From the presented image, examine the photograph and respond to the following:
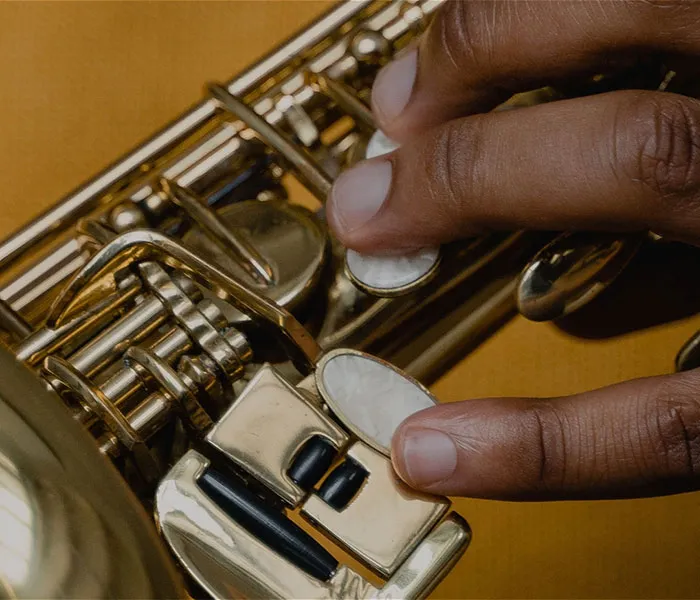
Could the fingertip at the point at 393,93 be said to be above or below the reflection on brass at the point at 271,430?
above

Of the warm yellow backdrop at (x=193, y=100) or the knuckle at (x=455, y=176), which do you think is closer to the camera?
the knuckle at (x=455, y=176)

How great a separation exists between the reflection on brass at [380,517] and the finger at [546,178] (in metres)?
0.13

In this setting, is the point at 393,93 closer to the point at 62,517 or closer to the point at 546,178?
the point at 546,178

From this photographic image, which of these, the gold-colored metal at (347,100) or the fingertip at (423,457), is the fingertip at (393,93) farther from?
the fingertip at (423,457)

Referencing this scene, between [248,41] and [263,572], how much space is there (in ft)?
1.70

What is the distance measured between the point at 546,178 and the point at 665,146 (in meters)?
0.07

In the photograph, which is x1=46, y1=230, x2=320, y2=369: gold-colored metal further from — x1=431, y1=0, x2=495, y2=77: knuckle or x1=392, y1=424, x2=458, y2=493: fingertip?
x1=431, y1=0, x2=495, y2=77: knuckle

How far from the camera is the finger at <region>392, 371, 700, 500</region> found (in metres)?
0.39

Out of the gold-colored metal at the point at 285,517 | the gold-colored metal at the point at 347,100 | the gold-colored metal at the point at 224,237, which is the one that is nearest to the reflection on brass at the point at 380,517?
the gold-colored metal at the point at 285,517

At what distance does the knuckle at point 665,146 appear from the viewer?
0.41 meters

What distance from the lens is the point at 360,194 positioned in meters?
0.43

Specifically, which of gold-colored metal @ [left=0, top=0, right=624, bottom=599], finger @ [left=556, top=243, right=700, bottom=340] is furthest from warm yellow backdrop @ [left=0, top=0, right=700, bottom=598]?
gold-colored metal @ [left=0, top=0, right=624, bottom=599]

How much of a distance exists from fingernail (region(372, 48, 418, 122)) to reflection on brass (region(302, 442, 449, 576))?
0.69ft

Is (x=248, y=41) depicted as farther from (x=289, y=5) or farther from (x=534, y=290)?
(x=534, y=290)
